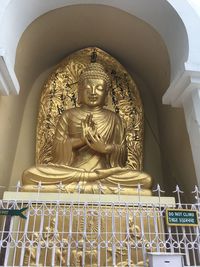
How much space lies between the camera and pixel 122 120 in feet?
9.84

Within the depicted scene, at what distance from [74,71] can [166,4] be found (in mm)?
1281

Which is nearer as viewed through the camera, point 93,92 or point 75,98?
point 93,92

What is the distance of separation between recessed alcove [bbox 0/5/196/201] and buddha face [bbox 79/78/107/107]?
479mm

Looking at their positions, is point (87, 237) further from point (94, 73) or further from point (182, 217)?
point (94, 73)

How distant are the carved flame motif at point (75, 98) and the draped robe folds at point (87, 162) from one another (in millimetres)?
180

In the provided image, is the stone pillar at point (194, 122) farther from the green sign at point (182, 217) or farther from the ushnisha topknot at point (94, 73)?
the ushnisha topknot at point (94, 73)

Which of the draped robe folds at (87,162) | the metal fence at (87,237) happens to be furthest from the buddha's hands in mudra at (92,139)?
the metal fence at (87,237)

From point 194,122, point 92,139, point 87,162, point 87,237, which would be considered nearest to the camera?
point 87,237

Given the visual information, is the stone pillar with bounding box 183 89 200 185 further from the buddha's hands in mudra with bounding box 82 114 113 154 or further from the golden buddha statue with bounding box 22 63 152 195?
the buddha's hands in mudra with bounding box 82 114 113 154

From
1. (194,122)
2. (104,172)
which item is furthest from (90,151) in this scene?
(194,122)

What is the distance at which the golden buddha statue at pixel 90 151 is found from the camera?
2.08m

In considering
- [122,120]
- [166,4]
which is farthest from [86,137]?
[166,4]

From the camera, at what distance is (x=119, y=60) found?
10.7 feet

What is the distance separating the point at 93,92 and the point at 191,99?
112 centimetres
